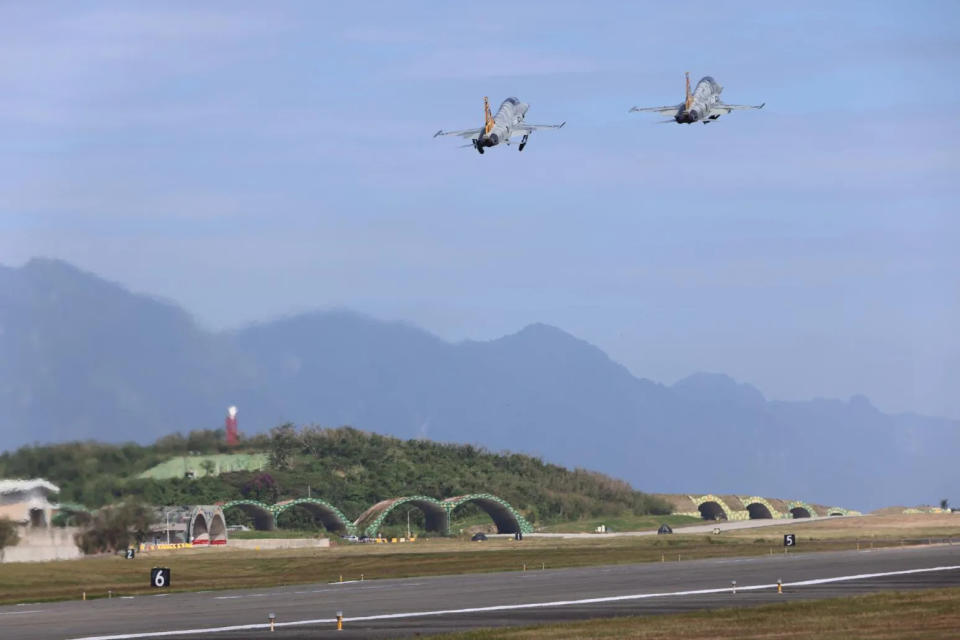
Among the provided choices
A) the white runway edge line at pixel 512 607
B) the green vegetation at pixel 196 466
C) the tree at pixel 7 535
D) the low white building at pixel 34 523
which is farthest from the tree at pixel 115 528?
the white runway edge line at pixel 512 607

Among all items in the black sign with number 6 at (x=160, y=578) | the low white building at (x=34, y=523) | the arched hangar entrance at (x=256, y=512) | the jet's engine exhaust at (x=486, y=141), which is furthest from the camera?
the arched hangar entrance at (x=256, y=512)

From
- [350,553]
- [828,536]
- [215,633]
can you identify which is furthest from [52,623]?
[828,536]

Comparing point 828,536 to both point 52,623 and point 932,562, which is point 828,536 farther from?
point 52,623

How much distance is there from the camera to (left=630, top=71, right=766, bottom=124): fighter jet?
73688mm

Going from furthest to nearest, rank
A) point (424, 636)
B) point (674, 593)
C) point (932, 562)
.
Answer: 1. point (932, 562)
2. point (674, 593)
3. point (424, 636)

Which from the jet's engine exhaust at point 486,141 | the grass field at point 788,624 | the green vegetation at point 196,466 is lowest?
the grass field at point 788,624

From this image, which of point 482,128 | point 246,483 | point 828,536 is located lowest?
point 828,536

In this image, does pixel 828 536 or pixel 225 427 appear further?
pixel 225 427

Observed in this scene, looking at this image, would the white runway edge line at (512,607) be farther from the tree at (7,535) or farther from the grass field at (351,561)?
the tree at (7,535)

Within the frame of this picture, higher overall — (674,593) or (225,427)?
(225,427)

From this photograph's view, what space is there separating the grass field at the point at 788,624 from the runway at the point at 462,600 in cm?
328

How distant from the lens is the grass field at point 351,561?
300 feet

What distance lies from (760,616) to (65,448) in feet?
284

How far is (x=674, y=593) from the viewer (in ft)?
218
